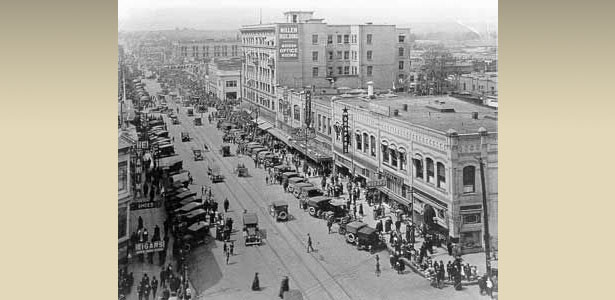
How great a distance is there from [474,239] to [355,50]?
3.55 metres

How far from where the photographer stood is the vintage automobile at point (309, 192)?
407 inches

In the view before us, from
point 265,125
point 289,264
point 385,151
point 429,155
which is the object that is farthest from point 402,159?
point 289,264

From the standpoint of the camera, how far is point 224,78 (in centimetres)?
1102

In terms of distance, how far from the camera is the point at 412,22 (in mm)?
10469

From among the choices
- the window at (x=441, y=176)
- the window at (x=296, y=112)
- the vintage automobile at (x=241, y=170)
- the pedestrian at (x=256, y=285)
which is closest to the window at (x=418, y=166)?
the window at (x=441, y=176)

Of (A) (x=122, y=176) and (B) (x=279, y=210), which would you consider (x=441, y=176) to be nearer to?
(B) (x=279, y=210)

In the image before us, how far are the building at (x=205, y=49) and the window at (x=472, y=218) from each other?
4384mm

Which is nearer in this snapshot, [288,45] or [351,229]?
[351,229]

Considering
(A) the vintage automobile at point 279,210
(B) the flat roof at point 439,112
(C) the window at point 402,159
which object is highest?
(B) the flat roof at point 439,112

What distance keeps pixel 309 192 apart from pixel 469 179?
244cm

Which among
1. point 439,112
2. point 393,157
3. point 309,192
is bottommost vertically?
→ point 309,192

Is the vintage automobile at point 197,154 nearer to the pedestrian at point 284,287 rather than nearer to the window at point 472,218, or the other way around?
the pedestrian at point 284,287

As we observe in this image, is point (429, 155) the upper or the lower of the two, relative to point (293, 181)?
upper
